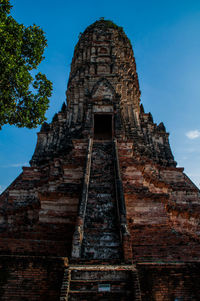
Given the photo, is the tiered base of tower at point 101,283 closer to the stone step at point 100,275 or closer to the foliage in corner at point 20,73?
the stone step at point 100,275

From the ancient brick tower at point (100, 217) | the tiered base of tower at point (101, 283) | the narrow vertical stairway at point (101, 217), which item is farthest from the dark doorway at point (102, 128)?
the tiered base of tower at point (101, 283)

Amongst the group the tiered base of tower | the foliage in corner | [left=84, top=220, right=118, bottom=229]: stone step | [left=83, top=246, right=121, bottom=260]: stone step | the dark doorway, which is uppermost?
the dark doorway

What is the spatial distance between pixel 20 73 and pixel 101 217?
255 inches

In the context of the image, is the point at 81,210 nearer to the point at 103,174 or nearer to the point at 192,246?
the point at 103,174

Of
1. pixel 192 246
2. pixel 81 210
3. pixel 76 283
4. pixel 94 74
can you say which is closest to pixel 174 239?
pixel 192 246

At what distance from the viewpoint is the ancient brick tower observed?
4891 mm

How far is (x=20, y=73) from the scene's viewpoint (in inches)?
349

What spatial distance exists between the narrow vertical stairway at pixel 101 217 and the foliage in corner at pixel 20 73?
12.6 feet

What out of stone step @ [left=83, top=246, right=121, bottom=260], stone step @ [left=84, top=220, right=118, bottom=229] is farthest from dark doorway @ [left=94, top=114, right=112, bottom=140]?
stone step @ [left=83, top=246, right=121, bottom=260]

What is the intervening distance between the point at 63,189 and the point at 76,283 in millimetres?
4849

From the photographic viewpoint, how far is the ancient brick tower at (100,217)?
16.0 feet

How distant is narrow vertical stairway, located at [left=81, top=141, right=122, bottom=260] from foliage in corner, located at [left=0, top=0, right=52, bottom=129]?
3.84 metres

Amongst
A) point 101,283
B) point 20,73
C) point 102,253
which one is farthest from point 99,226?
point 20,73

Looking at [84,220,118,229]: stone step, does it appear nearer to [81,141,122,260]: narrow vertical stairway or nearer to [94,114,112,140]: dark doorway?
[81,141,122,260]: narrow vertical stairway
